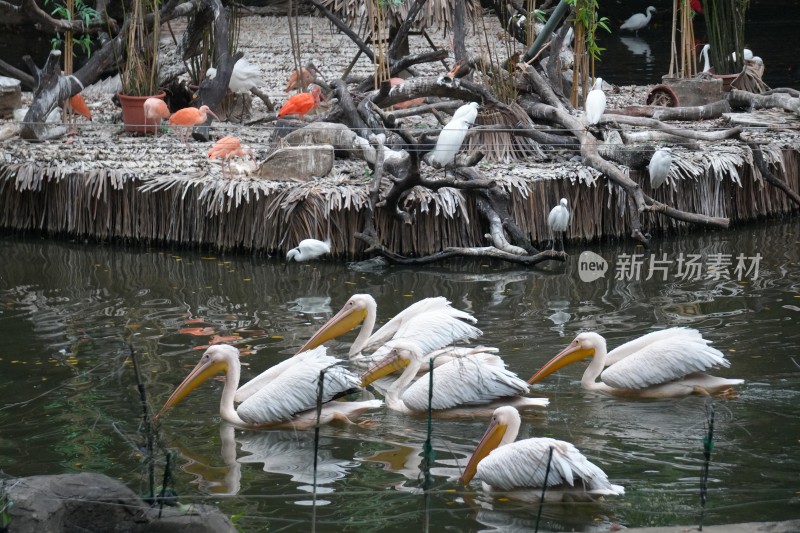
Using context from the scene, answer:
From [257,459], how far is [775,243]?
5.28 metres

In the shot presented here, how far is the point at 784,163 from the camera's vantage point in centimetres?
914

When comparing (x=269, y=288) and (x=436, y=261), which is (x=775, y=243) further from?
(x=269, y=288)

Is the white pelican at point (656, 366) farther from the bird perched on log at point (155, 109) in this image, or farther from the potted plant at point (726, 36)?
the potted plant at point (726, 36)

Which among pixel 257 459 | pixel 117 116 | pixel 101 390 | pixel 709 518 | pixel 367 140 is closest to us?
pixel 709 518

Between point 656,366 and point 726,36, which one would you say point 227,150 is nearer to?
point 656,366

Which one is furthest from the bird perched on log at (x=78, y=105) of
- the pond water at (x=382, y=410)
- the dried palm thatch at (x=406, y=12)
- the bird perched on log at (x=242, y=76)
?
the dried palm thatch at (x=406, y=12)

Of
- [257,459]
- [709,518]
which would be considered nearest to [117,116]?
[257,459]

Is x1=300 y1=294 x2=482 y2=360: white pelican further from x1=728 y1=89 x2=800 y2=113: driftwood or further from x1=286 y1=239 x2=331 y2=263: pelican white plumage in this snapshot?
x1=728 y1=89 x2=800 y2=113: driftwood

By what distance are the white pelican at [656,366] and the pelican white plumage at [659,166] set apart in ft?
9.51

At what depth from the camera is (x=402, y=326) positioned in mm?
5754

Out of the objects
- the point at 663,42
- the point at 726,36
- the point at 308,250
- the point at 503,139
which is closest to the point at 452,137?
the point at 503,139

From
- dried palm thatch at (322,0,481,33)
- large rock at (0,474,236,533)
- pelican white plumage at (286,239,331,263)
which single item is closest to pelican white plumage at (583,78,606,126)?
pelican white plumage at (286,239,331,263)

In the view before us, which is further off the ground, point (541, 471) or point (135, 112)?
point (135, 112)

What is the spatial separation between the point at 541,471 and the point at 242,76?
7.05 m
